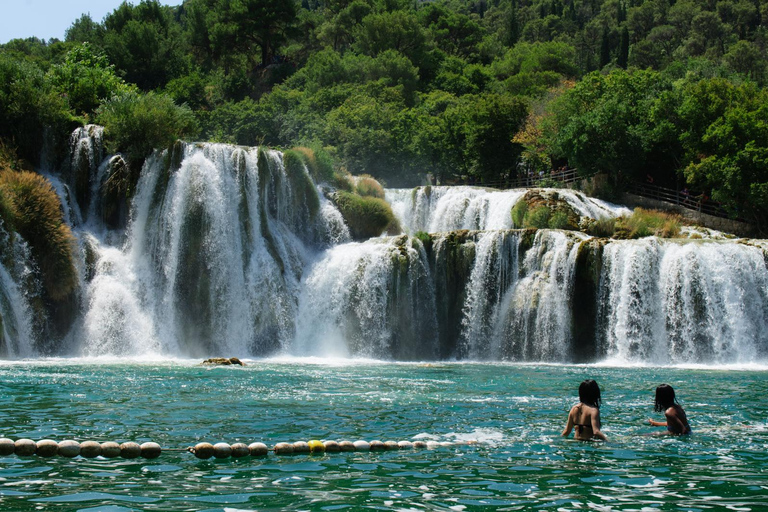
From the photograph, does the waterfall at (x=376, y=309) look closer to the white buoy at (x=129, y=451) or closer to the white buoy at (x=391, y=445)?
the white buoy at (x=391, y=445)

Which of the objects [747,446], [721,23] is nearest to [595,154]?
[747,446]

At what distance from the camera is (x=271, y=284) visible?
32.2 m

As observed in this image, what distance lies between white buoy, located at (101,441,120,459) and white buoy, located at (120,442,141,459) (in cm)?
7

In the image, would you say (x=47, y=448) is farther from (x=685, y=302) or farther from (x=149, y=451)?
(x=685, y=302)

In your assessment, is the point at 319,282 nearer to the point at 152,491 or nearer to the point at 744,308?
the point at 744,308

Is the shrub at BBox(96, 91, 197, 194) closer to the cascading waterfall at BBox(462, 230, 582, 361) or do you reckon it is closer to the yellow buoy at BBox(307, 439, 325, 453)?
the cascading waterfall at BBox(462, 230, 582, 361)

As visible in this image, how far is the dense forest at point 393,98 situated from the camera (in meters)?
37.7

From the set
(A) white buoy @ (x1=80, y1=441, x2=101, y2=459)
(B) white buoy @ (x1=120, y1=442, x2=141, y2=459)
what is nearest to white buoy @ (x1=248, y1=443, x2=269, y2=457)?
(B) white buoy @ (x1=120, y1=442, x2=141, y2=459)

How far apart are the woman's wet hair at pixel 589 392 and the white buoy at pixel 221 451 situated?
180 inches

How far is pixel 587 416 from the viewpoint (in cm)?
1112

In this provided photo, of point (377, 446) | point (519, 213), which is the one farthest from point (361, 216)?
point (377, 446)

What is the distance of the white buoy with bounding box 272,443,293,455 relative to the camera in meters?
10.2

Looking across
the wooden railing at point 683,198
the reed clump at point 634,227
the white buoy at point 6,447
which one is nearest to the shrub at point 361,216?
the reed clump at point 634,227

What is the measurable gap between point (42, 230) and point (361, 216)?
1318 cm
